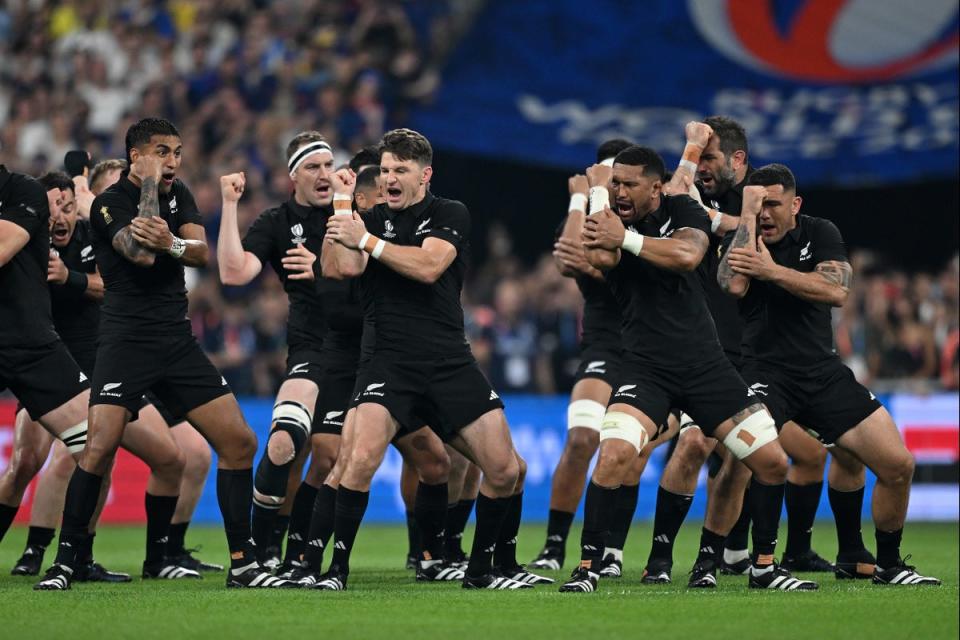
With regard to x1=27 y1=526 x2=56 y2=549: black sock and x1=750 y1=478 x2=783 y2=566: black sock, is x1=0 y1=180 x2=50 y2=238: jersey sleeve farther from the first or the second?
x1=750 y1=478 x2=783 y2=566: black sock

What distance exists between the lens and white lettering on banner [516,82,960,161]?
20719mm

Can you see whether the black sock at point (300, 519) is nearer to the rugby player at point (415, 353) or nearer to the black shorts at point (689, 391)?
the rugby player at point (415, 353)

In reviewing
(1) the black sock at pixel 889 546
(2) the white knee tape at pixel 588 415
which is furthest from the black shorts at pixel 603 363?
(1) the black sock at pixel 889 546

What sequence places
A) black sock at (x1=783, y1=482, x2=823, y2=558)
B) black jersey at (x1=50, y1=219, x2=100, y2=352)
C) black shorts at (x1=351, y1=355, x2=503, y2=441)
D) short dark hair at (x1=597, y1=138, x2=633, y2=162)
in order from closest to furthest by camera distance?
black shorts at (x1=351, y1=355, x2=503, y2=441), black sock at (x1=783, y1=482, x2=823, y2=558), black jersey at (x1=50, y1=219, x2=100, y2=352), short dark hair at (x1=597, y1=138, x2=633, y2=162)

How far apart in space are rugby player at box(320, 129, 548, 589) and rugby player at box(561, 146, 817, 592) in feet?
2.46

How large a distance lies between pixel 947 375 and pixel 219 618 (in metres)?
12.4

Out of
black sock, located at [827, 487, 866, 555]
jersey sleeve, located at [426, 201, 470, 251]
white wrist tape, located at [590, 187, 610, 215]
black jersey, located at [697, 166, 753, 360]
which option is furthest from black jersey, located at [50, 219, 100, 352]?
black sock, located at [827, 487, 866, 555]

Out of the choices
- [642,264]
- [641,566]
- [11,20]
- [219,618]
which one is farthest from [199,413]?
[11,20]

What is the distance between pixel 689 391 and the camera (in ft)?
33.9

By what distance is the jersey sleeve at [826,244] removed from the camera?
1081cm

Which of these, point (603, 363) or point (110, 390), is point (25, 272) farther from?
point (603, 363)

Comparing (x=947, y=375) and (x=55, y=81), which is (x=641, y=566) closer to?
(x=947, y=375)

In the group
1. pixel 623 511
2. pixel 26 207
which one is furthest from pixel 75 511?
pixel 623 511

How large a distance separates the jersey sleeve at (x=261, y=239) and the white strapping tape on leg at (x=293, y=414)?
1.13 m
